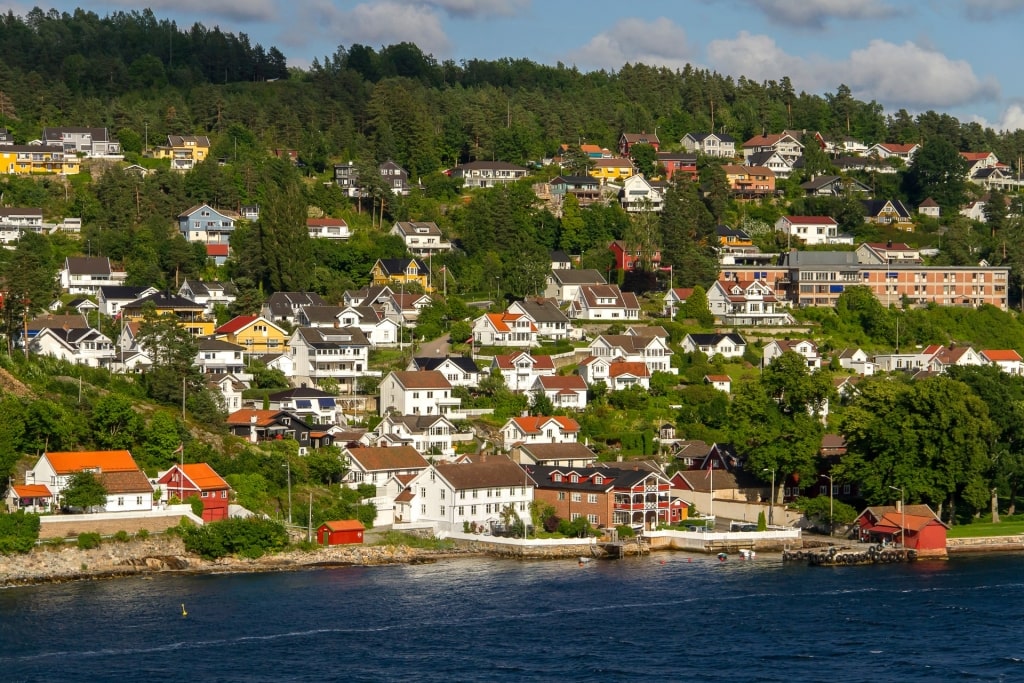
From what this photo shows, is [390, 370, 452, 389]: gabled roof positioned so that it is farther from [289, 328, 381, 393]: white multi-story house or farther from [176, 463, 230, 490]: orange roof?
[176, 463, 230, 490]: orange roof

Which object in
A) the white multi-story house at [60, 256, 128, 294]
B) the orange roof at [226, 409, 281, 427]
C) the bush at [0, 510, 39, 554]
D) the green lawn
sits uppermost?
the white multi-story house at [60, 256, 128, 294]

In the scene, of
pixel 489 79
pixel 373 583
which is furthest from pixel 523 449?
pixel 489 79

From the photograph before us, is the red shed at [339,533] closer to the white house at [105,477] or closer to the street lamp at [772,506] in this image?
the white house at [105,477]

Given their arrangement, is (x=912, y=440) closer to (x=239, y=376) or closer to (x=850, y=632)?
(x=850, y=632)

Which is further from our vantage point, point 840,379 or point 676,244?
point 676,244

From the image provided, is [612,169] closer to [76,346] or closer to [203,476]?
[76,346]

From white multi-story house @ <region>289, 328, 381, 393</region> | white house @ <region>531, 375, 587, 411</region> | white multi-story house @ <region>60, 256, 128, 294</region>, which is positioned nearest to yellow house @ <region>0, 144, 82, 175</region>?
white multi-story house @ <region>60, 256, 128, 294</region>
